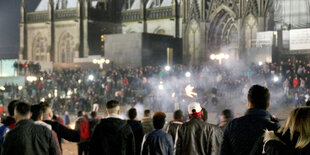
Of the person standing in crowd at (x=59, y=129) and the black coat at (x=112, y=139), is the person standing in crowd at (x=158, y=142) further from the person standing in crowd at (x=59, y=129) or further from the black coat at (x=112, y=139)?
the person standing in crowd at (x=59, y=129)

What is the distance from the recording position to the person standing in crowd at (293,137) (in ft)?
11.9

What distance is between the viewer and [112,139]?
21.5 feet

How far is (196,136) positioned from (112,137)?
1.05 meters

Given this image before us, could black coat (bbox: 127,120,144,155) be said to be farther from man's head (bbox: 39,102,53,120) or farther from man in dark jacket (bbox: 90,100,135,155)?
man's head (bbox: 39,102,53,120)

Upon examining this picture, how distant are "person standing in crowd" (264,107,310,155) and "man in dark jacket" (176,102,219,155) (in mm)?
2691

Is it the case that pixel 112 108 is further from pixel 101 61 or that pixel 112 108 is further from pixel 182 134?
pixel 101 61

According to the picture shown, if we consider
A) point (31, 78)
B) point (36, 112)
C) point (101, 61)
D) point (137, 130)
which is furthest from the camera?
point (101, 61)

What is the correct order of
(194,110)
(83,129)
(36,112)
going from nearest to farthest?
(36,112)
(194,110)
(83,129)

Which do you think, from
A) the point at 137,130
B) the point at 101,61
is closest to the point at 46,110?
the point at 137,130

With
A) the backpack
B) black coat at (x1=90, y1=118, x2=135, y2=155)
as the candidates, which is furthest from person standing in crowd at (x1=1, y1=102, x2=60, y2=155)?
the backpack

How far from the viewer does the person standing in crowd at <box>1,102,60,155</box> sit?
209 inches

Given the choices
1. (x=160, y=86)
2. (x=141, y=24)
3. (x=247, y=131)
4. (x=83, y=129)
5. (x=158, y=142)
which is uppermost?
(x=141, y=24)

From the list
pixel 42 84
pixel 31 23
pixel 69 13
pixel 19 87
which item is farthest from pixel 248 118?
pixel 31 23

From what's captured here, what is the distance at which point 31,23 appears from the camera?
58.8 metres
